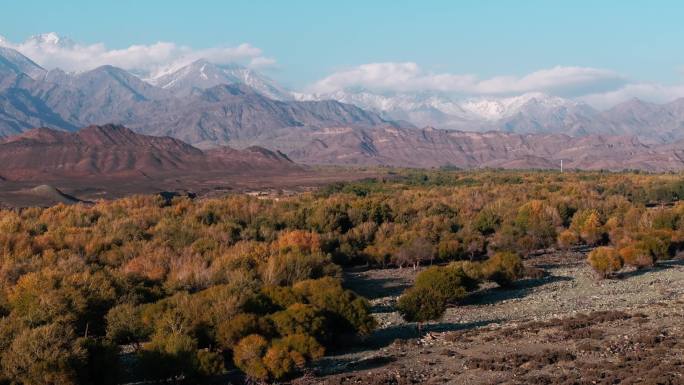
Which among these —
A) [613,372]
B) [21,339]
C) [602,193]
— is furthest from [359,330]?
[602,193]

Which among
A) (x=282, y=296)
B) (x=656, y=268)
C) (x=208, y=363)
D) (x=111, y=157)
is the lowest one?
Result: (x=656, y=268)

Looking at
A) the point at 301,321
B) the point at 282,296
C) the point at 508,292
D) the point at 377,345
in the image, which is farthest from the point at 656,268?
the point at 301,321

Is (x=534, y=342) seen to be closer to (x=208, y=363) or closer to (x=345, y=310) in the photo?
(x=345, y=310)

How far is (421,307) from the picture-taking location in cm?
2817

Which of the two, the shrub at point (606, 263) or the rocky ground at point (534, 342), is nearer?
the rocky ground at point (534, 342)

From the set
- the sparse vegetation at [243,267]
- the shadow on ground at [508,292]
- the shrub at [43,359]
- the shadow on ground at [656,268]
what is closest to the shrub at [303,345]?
the sparse vegetation at [243,267]

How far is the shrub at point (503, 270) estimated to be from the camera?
38.2m

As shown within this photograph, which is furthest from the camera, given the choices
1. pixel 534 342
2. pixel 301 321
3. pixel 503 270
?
pixel 503 270

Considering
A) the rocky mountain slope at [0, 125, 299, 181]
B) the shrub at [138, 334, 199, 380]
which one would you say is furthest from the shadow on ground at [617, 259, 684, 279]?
the rocky mountain slope at [0, 125, 299, 181]

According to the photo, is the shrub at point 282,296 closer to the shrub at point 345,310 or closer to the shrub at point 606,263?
the shrub at point 345,310

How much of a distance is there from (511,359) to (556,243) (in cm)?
3549

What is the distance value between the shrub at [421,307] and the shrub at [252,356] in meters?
7.87

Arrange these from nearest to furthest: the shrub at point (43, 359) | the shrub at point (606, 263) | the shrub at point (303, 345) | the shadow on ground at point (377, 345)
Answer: the shrub at point (43, 359), the shrub at point (303, 345), the shadow on ground at point (377, 345), the shrub at point (606, 263)

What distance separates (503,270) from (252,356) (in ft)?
66.2
